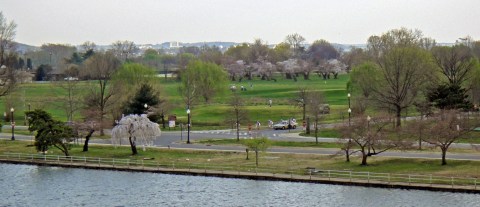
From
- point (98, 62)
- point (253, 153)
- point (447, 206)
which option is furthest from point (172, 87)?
point (447, 206)

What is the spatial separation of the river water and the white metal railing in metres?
1.37

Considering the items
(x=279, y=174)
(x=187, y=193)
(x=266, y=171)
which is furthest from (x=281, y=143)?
(x=187, y=193)

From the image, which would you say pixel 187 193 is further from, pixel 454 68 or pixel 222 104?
pixel 222 104

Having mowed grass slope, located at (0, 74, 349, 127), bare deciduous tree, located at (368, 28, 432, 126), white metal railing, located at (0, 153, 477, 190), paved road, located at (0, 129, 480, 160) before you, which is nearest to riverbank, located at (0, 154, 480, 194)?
white metal railing, located at (0, 153, 477, 190)

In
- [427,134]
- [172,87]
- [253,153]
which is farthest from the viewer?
[172,87]

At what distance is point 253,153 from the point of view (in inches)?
2731

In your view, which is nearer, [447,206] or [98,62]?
[447,206]

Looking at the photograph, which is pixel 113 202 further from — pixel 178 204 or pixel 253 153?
pixel 253 153

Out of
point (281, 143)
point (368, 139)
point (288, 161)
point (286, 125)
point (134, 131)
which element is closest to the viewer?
point (368, 139)

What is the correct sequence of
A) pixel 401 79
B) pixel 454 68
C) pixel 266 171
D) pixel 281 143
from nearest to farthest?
pixel 266 171, pixel 281 143, pixel 401 79, pixel 454 68

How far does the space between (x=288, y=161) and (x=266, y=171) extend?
13.5ft

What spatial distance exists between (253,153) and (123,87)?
40.5 meters

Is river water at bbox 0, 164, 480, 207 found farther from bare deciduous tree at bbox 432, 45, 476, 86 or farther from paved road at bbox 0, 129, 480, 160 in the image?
bare deciduous tree at bbox 432, 45, 476, 86

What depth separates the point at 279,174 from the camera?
59406 millimetres
